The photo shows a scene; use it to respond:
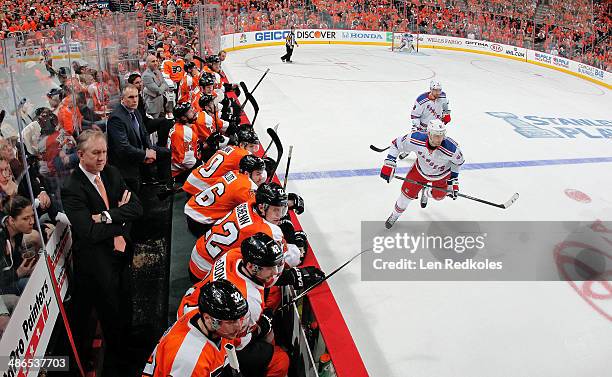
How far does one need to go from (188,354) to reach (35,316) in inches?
29.6

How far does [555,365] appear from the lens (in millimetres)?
3146

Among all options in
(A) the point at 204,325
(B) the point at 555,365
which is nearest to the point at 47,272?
(A) the point at 204,325

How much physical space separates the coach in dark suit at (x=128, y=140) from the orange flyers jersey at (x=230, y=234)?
5.17ft

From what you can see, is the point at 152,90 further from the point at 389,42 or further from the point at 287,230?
the point at 389,42

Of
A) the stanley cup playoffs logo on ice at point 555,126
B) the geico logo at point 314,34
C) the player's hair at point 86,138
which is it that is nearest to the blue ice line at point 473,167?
the stanley cup playoffs logo on ice at point 555,126

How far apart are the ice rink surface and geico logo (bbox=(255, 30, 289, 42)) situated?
5805 mm

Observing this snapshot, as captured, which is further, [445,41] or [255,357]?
[445,41]

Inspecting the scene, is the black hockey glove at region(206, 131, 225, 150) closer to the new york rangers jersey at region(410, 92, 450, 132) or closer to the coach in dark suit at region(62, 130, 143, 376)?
the coach in dark suit at region(62, 130, 143, 376)

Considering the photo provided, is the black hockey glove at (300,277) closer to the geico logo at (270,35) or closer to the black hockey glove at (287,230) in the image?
the black hockey glove at (287,230)

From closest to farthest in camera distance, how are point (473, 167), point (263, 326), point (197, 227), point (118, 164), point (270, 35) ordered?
point (263, 326) → point (197, 227) → point (118, 164) → point (473, 167) → point (270, 35)

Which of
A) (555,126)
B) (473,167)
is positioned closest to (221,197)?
(473,167)

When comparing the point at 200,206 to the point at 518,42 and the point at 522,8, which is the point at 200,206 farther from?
the point at 522,8

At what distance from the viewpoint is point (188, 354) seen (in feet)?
6.19

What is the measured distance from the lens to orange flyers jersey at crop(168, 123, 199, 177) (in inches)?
186
